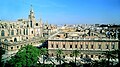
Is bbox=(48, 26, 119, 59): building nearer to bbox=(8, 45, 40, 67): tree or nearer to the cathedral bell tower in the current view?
bbox=(8, 45, 40, 67): tree

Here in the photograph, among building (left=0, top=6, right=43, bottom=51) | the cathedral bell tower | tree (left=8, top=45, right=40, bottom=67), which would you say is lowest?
Answer: tree (left=8, top=45, right=40, bottom=67)

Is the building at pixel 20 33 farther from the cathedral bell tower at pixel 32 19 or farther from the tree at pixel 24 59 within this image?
the tree at pixel 24 59

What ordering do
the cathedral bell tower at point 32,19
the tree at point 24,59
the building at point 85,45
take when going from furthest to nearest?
the cathedral bell tower at point 32,19
the building at point 85,45
the tree at point 24,59

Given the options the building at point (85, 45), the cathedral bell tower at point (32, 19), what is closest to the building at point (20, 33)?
the cathedral bell tower at point (32, 19)

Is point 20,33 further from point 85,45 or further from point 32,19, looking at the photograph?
point 85,45

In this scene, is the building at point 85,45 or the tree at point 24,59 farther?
the building at point 85,45

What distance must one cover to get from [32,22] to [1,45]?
1954cm

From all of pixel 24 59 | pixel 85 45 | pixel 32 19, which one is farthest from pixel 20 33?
pixel 24 59

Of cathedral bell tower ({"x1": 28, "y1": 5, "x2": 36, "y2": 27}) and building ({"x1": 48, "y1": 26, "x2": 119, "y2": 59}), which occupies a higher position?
cathedral bell tower ({"x1": 28, "y1": 5, "x2": 36, "y2": 27})

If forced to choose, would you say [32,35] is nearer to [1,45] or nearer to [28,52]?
[1,45]

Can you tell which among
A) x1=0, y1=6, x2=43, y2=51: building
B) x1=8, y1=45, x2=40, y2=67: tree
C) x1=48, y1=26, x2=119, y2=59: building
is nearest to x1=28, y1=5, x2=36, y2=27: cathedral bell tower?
x1=0, y1=6, x2=43, y2=51: building

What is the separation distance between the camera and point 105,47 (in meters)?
49.8

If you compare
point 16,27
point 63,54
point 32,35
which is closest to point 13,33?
point 16,27

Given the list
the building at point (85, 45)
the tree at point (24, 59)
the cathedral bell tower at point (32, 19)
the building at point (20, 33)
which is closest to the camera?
the tree at point (24, 59)
